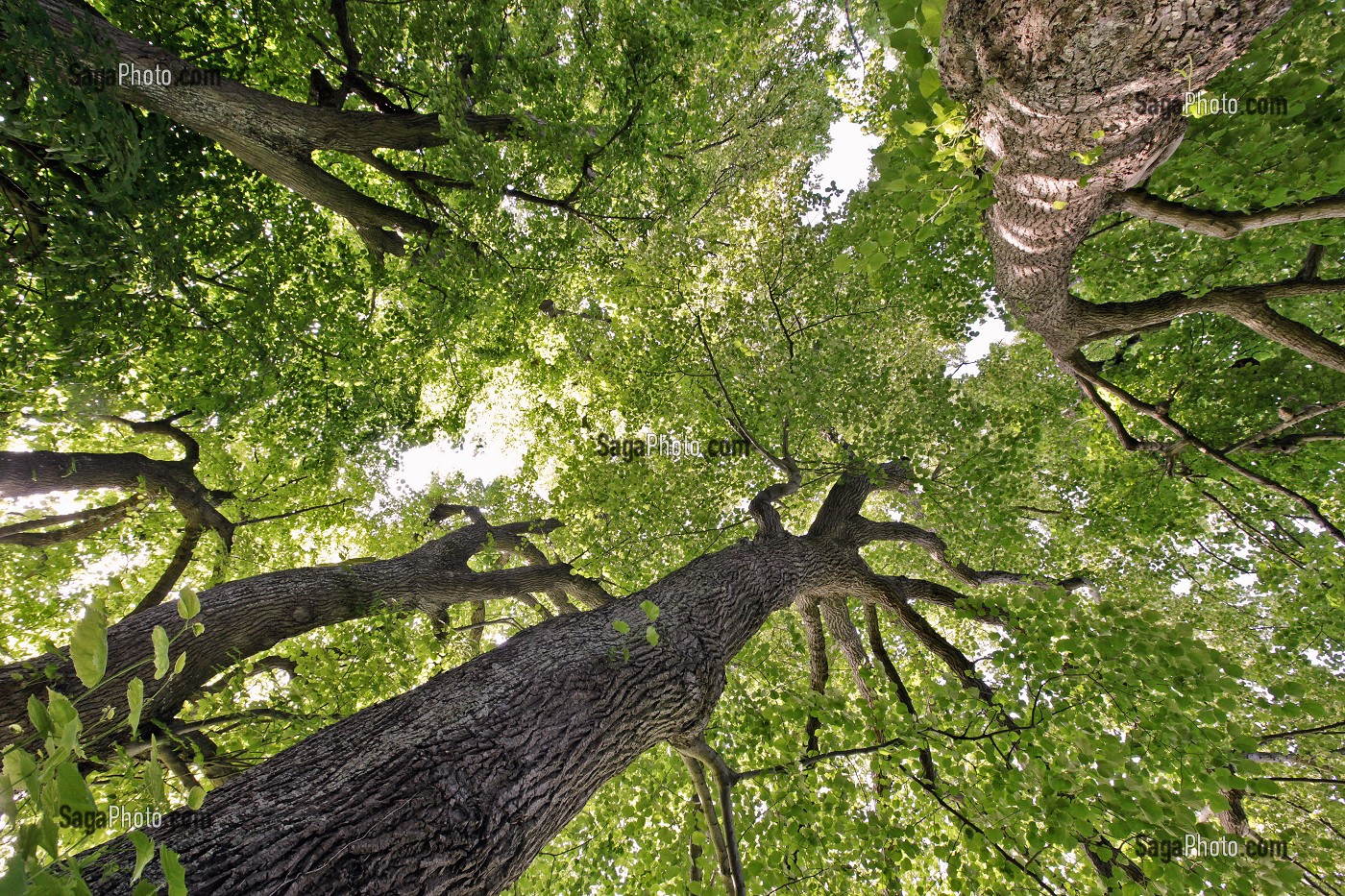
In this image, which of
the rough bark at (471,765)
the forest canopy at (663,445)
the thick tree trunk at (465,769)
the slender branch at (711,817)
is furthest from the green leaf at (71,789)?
the slender branch at (711,817)

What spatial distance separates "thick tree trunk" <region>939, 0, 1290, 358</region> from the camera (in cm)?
232

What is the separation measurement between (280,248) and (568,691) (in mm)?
7825

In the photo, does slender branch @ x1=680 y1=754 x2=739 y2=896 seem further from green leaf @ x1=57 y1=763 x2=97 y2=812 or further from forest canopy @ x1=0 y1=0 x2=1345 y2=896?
green leaf @ x1=57 y1=763 x2=97 y2=812

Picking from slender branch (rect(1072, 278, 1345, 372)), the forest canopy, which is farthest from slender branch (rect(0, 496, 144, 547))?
slender branch (rect(1072, 278, 1345, 372))

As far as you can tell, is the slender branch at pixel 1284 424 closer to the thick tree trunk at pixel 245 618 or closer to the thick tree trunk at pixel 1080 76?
the thick tree trunk at pixel 1080 76

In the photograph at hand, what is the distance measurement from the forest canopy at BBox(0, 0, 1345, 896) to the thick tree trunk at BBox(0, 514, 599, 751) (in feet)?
0.15

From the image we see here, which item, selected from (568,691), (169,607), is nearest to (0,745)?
(169,607)

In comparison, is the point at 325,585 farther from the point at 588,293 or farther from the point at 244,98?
the point at 588,293

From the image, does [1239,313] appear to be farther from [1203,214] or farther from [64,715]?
[64,715]

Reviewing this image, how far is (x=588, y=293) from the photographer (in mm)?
10031

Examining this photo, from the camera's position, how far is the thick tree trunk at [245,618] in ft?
12.3

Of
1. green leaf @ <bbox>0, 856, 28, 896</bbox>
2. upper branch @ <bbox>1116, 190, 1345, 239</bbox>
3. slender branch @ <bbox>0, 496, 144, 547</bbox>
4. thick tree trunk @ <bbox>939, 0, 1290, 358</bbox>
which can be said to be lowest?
green leaf @ <bbox>0, 856, 28, 896</bbox>

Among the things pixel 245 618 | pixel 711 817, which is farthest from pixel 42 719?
pixel 245 618

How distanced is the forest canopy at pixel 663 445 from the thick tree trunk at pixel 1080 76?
22 mm
